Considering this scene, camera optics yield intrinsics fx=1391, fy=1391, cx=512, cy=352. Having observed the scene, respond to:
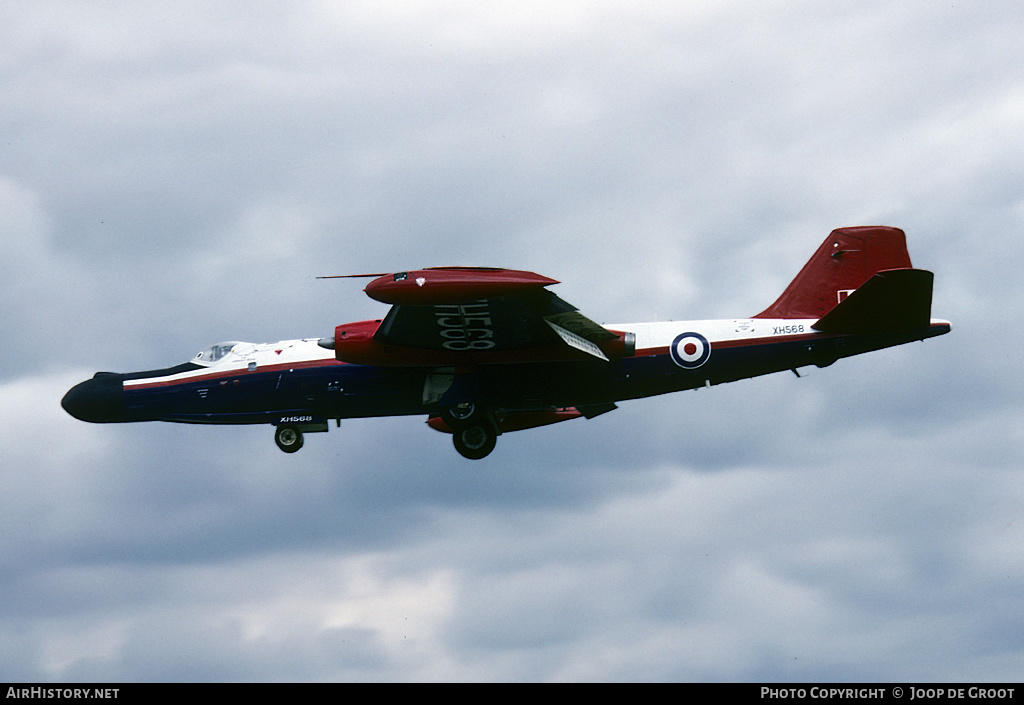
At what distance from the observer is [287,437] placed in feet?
128

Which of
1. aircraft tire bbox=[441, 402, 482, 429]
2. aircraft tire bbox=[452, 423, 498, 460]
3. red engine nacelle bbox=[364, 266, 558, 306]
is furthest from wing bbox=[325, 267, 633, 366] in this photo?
aircraft tire bbox=[452, 423, 498, 460]

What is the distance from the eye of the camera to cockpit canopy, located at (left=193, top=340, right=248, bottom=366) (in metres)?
39.4

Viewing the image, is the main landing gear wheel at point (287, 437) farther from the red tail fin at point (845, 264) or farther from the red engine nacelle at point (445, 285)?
the red tail fin at point (845, 264)

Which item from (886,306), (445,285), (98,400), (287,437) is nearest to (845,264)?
(886,306)

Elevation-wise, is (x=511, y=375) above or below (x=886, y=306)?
below

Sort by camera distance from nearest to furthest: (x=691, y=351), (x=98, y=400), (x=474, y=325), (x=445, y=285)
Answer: (x=445, y=285), (x=474, y=325), (x=691, y=351), (x=98, y=400)

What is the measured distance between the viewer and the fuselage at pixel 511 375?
37062 mm

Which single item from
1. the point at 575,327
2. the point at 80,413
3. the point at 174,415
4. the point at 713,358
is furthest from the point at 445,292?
the point at 80,413

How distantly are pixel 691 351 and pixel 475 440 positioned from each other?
6.38 meters

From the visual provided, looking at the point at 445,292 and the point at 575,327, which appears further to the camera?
the point at 575,327

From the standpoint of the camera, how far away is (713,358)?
121 ft

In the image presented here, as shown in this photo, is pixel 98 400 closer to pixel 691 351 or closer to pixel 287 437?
pixel 287 437

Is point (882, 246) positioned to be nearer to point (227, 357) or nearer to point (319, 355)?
point (319, 355)
